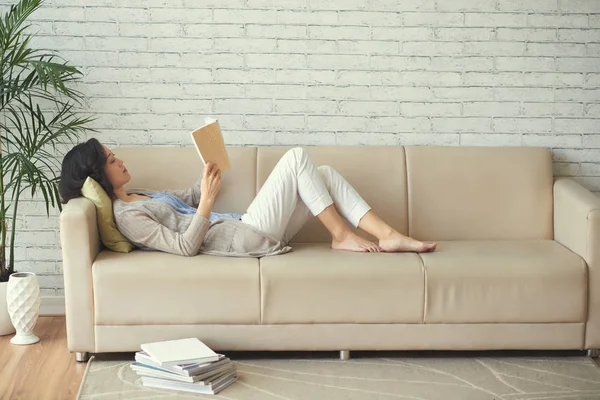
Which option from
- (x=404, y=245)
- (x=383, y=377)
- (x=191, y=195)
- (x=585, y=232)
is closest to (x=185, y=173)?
(x=191, y=195)

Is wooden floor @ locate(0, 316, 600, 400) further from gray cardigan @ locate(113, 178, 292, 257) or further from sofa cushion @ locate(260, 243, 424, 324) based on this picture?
sofa cushion @ locate(260, 243, 424, 324)

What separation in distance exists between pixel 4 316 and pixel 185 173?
3.41ft

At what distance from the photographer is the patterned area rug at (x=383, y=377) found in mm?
2807

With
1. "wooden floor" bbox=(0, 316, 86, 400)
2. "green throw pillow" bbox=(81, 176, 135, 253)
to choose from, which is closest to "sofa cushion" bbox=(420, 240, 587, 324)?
"green throw pillow" bbox=(81, 176, 135, 253)

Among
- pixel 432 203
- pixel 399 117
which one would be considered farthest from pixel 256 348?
pixel 399 117

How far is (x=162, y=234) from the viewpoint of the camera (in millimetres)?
3213

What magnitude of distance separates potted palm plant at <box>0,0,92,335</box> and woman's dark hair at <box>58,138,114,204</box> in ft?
0.78

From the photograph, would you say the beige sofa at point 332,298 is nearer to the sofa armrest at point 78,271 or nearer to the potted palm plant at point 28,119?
the sofa armrest at point 78,271

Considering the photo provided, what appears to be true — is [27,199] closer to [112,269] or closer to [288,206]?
[112,269]

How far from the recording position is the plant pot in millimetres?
3484

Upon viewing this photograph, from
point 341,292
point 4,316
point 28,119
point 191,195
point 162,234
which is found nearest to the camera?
point 341,292

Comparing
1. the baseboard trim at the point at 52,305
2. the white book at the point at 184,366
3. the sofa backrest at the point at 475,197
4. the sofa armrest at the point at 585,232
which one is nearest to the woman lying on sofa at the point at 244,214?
the sofa backrest at the point at 475,197

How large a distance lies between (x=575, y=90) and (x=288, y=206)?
5.49 feet

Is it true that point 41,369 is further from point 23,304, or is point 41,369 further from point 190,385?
point 190,385
